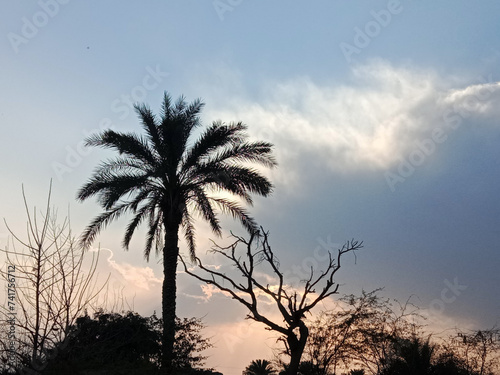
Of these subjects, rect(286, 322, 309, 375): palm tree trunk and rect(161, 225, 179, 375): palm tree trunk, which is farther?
rect(161, 225, 179, 375): palm tree trunk

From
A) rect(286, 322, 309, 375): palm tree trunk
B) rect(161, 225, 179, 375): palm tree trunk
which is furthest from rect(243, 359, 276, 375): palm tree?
rect(286, 322, 309, 375): palm tree trunk

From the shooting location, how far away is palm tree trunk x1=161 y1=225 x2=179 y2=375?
22.8m

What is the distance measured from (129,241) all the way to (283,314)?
13.5m

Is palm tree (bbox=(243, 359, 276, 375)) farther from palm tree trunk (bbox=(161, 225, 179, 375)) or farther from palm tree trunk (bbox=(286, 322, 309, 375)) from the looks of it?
palm tree trunk (bbox=(286, 322, 309, 375))

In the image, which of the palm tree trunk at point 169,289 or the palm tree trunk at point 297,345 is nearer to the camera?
the palm tree trunk at point 297,345

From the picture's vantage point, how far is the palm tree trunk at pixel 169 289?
74.9ft

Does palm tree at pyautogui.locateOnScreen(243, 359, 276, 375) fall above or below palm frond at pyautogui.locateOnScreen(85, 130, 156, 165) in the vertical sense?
below

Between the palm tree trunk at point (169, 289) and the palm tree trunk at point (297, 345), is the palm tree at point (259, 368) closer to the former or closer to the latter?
the palm tree trunk at point (169, 289)

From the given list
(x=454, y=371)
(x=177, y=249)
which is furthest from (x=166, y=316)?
(x=454, y=371)

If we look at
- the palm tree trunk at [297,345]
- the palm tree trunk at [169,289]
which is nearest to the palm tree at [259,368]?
the palm tree trunk at [169,289]

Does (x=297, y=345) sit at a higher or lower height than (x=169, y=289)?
lower

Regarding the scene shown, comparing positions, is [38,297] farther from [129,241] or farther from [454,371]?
[454,371]

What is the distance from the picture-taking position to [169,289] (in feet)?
75.9

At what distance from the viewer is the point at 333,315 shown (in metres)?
25.2
